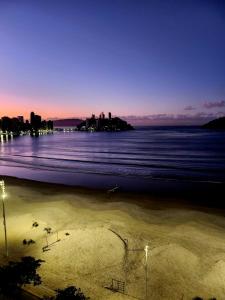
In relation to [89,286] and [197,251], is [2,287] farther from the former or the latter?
[197,251]

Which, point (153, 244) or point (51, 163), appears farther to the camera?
point (51, 163)

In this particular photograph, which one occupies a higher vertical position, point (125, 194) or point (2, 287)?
point (2, 287)

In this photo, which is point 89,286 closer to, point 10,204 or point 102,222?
point 102,222

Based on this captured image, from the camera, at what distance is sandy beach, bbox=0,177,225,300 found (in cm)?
2005

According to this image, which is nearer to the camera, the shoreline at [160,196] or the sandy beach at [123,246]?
the sandy beach at [123,246]

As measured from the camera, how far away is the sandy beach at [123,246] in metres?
20.0

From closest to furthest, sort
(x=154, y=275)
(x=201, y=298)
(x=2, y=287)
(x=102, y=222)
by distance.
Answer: (x=2, y=287)
(x=201, y=298)
(x=154, y=275)
(x=102, y=222)

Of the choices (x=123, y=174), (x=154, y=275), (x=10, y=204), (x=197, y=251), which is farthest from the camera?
(x=123, y=174)

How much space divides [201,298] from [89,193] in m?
28.4

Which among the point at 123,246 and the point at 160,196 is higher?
the point at 123,246

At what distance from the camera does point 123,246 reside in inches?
963

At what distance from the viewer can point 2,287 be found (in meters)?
14.5

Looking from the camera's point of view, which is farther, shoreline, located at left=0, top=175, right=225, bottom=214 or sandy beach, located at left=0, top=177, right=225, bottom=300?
shoreline, located at left=0, top=175, right=225, bottom=214

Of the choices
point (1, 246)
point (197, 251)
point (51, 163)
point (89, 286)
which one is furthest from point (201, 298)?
point (51, 163)
